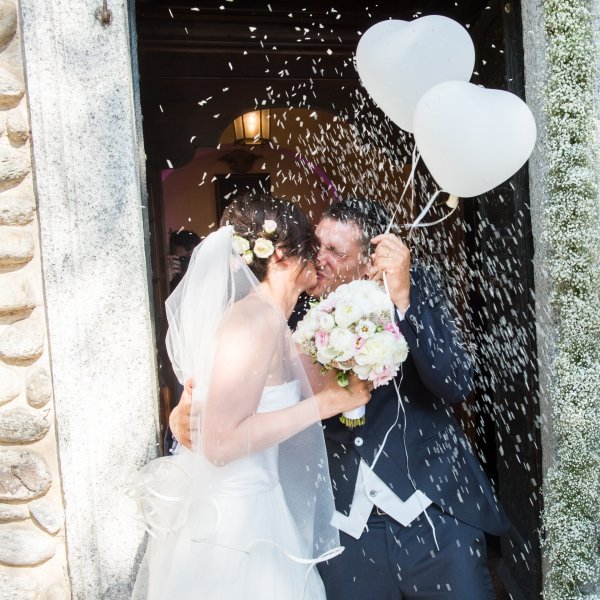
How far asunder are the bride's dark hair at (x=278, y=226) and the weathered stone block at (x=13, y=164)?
768mm

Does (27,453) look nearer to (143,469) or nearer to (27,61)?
(143,469)

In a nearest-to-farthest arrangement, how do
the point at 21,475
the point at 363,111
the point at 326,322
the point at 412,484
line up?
the point at 326,322 < the point at 412,484 < the point at 21,475 < the point at 363,111

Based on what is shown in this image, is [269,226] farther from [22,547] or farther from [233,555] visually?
[22,547]

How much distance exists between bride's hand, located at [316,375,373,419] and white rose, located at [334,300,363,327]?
0.69ft

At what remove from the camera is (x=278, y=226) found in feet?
8.52

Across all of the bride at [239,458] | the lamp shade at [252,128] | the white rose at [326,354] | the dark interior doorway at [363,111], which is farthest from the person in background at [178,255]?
the white rose at [326,354]

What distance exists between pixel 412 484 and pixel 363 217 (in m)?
1.08

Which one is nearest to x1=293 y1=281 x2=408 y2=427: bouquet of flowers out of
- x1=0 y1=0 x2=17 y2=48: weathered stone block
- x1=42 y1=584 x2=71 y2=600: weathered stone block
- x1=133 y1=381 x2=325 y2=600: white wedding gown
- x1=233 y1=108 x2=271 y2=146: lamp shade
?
x1=133 y1=381 x2=325 y2=600: white wedding gown

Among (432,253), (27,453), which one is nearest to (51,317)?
(27,453)

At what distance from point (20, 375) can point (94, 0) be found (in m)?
1.41

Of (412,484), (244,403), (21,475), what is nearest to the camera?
(244,403)

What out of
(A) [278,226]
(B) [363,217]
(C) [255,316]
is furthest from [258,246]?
(B) [363,217]

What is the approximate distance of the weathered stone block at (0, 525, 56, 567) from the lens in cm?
258

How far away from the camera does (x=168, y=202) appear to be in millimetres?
7121
